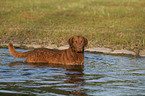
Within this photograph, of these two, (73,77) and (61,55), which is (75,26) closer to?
(61,55)

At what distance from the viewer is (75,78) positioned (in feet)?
29.9

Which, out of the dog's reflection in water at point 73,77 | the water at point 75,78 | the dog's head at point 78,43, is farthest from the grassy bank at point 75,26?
the dog's reflection in water at point 73,77

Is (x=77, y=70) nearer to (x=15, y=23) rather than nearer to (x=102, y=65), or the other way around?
(x=102, y=65)

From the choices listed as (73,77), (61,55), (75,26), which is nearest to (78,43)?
(61,55)

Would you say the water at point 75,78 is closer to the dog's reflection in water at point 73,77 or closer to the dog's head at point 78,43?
the dog's reflection in water at point 73,77

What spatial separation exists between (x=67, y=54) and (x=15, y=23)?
1397 centimetres

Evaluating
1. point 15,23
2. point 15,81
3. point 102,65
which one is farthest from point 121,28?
point 15,81

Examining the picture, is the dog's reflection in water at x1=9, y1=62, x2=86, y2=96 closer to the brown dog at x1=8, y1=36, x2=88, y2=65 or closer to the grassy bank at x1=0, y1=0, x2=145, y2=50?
the brown dog at x1=8, y1=36, x2=88, y2=65

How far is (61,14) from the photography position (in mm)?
28656

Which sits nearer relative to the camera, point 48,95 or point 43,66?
point 48,95

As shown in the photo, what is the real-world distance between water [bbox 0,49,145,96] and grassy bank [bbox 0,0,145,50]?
4.82m

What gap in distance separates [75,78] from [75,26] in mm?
14815

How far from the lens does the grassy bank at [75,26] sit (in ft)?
59.3

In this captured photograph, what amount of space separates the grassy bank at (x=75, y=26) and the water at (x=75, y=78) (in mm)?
4817
